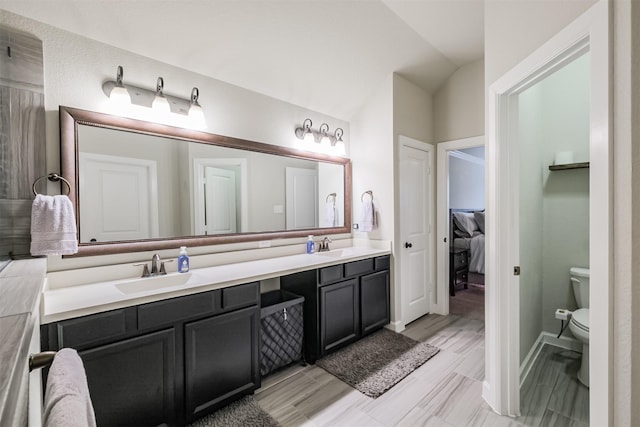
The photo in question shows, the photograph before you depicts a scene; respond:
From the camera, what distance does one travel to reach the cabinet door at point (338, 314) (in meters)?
2.32

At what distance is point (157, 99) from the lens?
6.27 ft

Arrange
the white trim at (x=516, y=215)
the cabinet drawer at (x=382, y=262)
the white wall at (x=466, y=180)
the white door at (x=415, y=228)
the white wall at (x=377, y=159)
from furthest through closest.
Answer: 1. the white wall at (x=466, y=180)
2. the white door at (x=415, y=228)
3. the white wall at (x=377, y=159)
4. the cabinet drawer at (x=382, y=262)
5. the white trim at (x=516, y=215)

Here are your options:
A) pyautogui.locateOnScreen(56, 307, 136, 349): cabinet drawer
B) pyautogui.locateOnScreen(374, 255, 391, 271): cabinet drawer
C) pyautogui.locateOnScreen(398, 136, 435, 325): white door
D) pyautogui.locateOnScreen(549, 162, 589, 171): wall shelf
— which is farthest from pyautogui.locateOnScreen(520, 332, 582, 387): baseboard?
pyautogui.locateOnScreen(56, 307, 136, 349): cabinet drawer

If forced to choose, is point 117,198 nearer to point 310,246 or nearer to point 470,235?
point 310,246

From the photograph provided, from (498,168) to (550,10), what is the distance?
77cm

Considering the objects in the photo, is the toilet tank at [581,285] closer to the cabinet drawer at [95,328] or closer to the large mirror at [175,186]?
the large mirror at [175,186]

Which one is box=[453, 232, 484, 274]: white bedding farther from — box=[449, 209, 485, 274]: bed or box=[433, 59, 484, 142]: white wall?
box=[433, 59, 484, 142]: white wall

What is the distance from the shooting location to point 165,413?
151 centimetres

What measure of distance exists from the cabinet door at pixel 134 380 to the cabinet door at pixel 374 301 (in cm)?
166

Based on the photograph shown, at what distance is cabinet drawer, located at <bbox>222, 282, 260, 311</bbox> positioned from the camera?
173 cm

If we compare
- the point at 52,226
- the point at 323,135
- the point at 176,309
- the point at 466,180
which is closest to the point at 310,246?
the point at 323,135

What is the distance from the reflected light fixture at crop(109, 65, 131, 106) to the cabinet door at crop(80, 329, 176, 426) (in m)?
1.43

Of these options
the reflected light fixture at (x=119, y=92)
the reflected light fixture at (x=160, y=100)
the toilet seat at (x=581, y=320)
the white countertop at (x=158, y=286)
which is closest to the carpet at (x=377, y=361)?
the white countertop at (x=158, y=286)

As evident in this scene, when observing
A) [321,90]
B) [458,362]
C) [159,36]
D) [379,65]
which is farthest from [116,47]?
[458,362]
